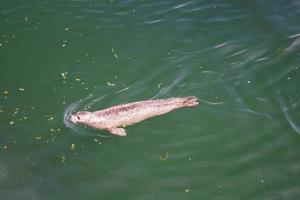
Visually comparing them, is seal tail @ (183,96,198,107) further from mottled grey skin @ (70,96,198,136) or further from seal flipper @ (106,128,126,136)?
seal flipper @ (106,128,126,136)

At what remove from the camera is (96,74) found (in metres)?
13.4

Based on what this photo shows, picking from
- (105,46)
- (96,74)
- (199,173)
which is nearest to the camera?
(199,173)

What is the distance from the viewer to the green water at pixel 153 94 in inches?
416

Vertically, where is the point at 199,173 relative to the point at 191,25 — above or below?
below

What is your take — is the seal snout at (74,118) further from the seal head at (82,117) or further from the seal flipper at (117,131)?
the seal flipper at (117,131)

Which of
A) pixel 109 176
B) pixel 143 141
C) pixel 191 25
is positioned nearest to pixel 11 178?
pixel 109 176

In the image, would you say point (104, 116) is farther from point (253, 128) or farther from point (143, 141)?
point (253, 128)

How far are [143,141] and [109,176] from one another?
1.20 metres

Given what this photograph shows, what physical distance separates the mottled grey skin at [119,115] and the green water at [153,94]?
0.22 metres

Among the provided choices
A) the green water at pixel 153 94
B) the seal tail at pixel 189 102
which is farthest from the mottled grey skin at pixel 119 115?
the seal tail at pixel 189 102

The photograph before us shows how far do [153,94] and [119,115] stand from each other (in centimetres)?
159

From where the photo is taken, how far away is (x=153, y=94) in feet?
41.5

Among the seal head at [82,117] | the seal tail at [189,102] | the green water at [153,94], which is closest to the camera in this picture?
the green water at [153,94]

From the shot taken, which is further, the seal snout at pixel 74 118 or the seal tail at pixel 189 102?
the seal tail at pixel 189 102
